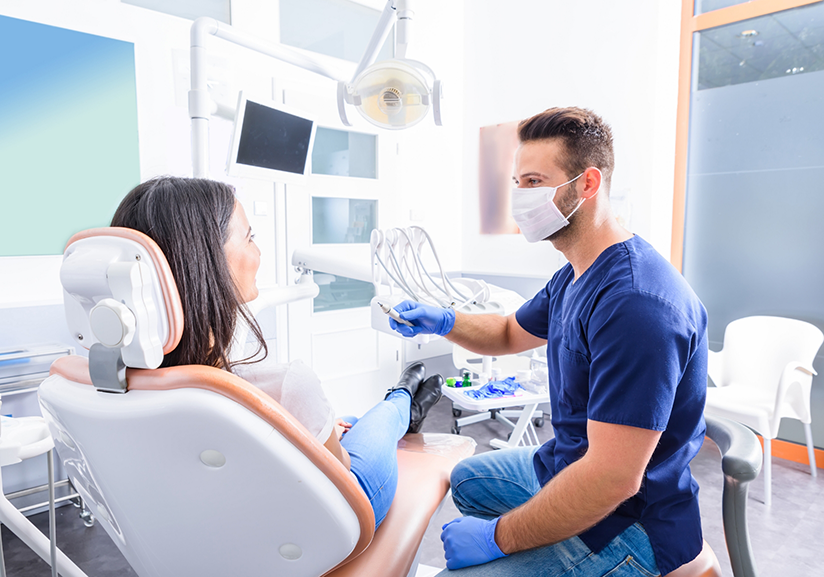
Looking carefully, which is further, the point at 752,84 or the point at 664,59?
the point at 664,59

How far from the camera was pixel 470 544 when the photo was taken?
3.46ft

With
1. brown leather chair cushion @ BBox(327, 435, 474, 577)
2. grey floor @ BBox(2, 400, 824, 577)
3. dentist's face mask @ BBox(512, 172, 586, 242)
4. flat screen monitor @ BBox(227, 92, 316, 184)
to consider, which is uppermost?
flat screen monitor @ BBox(227, 92, 316, 184)

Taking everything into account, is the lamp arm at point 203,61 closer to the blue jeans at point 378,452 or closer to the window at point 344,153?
the blue jeans at point 378,452

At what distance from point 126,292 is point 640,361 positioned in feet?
2.74

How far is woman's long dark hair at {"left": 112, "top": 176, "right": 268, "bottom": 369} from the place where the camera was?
2.81ft

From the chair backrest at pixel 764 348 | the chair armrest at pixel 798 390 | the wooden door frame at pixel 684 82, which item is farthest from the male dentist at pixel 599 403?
the wooden door frame at pixel 684 82

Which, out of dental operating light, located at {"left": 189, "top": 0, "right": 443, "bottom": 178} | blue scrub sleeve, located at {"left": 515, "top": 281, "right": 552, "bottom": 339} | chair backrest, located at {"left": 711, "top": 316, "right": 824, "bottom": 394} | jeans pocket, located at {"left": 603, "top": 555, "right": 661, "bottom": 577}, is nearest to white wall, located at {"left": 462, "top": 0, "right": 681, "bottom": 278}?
chair backrest, located at {"left": 711, "top": 316, "right": 824, "bottom": 394}

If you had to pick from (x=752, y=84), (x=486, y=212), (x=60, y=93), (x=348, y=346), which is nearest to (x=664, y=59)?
(x=752, y=84)

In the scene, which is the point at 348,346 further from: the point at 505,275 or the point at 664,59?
the point at 664,59

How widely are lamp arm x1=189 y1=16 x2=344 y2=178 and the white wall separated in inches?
91.6

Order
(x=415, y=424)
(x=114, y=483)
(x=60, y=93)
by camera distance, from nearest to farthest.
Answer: (x=114, y=483)
(x=415, y=424)
(x=60, y=93)

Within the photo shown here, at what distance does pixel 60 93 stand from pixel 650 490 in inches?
107

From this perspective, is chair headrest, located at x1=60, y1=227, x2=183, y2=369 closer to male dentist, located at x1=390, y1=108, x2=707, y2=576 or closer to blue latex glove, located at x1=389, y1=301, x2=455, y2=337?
male dentist, located at x1=390, y1=108, x2=707, y2=576

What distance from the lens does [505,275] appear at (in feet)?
12.6
